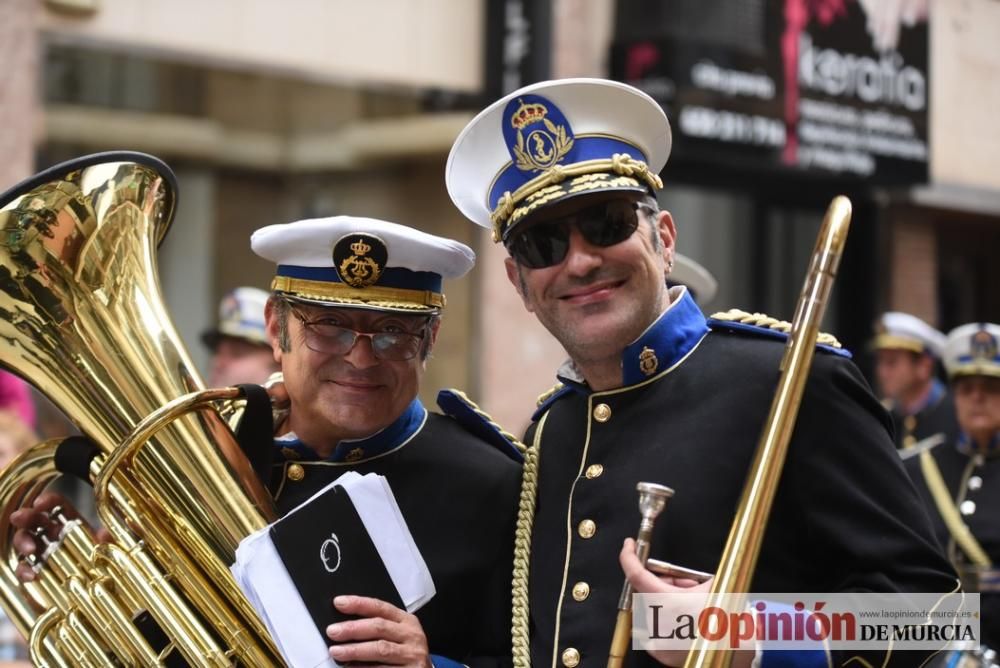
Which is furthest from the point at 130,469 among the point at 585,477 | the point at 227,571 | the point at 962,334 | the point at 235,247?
the point at 235,247

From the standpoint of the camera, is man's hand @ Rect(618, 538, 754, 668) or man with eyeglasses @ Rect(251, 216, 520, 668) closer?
man's hand @ Rect(618, 538, 754, 668)

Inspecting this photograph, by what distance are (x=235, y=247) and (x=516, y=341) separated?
6.30 ft

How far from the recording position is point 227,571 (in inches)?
120

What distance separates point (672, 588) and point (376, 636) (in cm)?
65

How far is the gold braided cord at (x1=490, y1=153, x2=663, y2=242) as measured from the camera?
286 cm

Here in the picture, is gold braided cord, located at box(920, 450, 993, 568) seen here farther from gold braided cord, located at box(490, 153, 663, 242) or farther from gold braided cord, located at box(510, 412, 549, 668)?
gold braided cord, located at box(490, 153, 663, 242)

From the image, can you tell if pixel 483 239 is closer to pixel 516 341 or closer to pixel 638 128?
pixel 516 341

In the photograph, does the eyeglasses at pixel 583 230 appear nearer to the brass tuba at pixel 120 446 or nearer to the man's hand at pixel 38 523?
the brass tuba at pixel 120 446

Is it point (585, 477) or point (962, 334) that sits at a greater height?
point (585, 477)

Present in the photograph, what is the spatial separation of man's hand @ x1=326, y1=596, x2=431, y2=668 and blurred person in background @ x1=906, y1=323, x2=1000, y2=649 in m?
4.20

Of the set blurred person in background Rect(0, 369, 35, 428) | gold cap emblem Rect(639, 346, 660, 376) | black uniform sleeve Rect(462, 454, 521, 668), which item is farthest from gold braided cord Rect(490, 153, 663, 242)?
blurred person in background Rect(0, 369, 35, 428)

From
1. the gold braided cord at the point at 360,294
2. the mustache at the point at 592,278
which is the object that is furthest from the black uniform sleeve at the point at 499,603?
the mustache at the point at 592,278

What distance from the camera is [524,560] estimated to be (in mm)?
3023

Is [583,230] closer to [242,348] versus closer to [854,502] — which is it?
[854,502]
